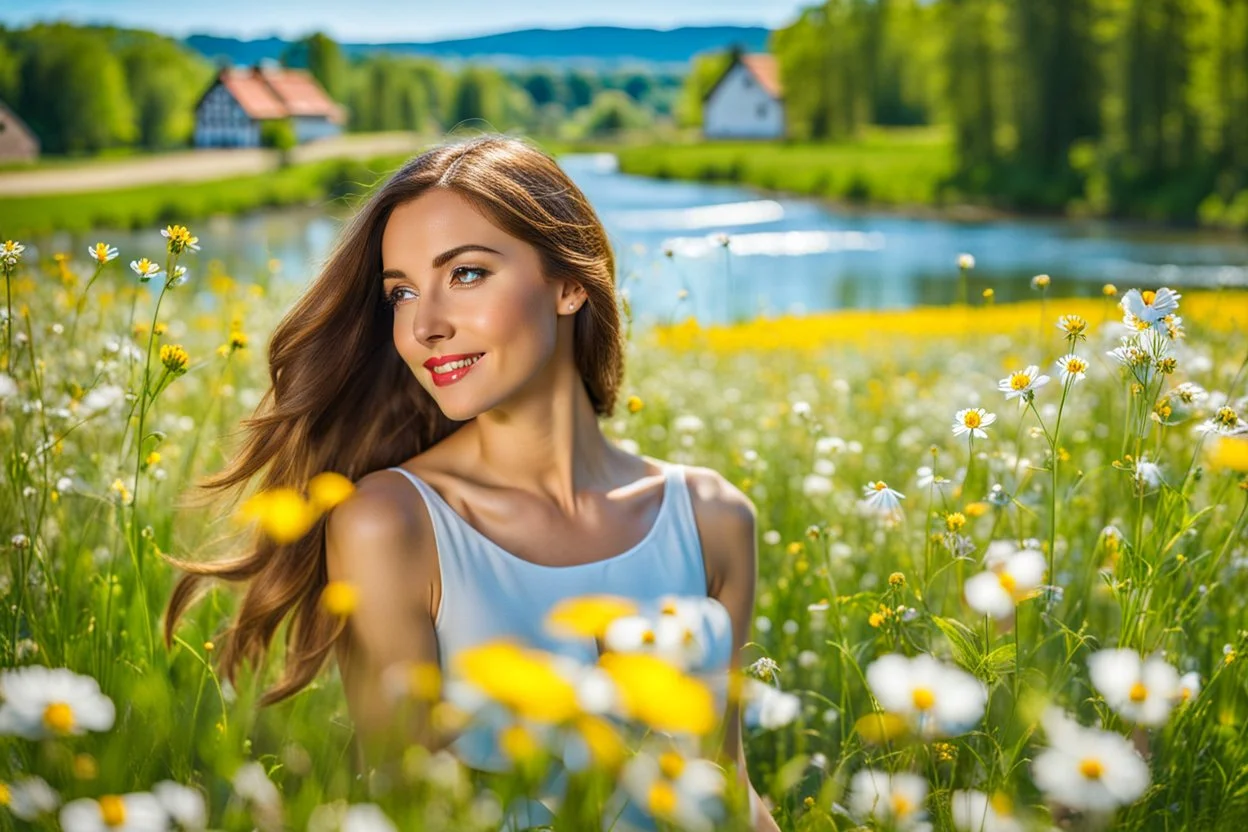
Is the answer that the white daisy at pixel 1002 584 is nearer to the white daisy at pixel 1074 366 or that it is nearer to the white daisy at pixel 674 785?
the white daisy at pixel 674 785

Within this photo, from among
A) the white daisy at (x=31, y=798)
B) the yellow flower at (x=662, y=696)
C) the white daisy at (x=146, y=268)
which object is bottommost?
the white daisy at (x=31, y=798)

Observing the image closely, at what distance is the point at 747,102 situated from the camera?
48.8m

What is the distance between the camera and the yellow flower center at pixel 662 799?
0.74 m

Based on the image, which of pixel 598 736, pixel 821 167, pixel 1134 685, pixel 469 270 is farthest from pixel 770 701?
pixel 821 167

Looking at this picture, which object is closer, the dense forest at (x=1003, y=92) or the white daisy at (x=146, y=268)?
the white daisy at (x=146, y=268)

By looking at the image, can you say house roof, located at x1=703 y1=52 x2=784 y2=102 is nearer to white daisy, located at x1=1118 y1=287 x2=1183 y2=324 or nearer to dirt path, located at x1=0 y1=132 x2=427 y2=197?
dirt path, located at x1=0 y1=132 x2=427 y2=197

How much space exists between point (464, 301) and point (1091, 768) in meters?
1.36

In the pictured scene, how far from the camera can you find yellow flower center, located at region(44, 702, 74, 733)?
0.82 meters

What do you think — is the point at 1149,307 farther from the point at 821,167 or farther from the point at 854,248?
the point at 821,167

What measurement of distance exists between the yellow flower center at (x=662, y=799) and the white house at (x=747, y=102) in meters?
45.9

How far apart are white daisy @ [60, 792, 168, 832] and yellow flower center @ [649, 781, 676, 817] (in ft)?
1.10

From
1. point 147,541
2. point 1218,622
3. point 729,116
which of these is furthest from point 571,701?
point 729,116

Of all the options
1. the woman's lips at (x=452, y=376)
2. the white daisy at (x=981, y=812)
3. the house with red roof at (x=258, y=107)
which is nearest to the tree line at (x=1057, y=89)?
the house with red roof at (x=258, y=107)

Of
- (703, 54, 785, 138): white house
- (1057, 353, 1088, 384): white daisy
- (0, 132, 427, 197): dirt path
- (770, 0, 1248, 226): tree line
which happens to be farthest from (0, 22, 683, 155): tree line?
(703, 54, 785, 138): white house
